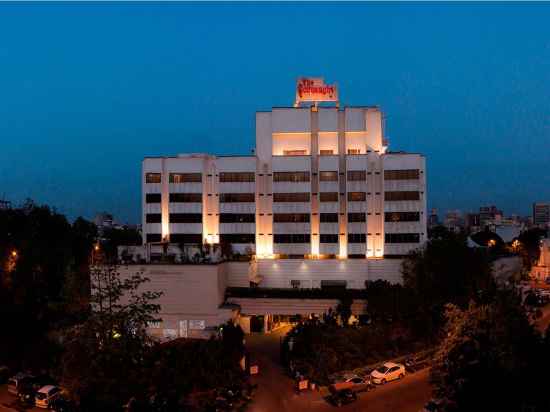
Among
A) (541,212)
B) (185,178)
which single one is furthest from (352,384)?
(541,212)

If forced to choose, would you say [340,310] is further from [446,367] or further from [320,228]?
[446,367]

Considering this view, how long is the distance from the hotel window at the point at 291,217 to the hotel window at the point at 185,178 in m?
8.01

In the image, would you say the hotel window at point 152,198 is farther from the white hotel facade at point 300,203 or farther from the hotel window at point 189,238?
the hotel window at point 189,238

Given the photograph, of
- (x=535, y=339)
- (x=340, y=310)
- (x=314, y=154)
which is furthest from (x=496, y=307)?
(x=314, y=154)

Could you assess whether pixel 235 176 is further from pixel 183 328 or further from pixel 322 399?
pixel 322 399

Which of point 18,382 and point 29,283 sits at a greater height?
point 29,283

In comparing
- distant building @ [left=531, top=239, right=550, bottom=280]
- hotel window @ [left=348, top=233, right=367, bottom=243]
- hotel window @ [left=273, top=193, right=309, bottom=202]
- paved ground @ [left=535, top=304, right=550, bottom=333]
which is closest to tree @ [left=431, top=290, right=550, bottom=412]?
paved ground @ [left=535, top=304, right=550, bottom=333]

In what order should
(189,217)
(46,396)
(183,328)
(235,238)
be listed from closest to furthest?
(46,396) < (183,328) < (235,238) < (189,217)

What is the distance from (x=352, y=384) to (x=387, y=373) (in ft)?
7.50

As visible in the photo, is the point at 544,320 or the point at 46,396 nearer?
the point at 46,396

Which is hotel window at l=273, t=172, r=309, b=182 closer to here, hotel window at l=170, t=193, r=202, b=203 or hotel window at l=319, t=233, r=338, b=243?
hotel window at l=319, t=233, r=338, b=243

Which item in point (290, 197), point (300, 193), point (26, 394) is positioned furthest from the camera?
point (290, 197)

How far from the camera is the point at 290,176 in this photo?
157 ft

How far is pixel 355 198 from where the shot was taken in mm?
47156
